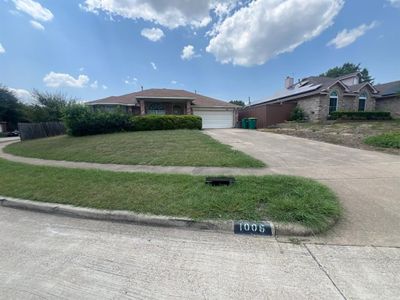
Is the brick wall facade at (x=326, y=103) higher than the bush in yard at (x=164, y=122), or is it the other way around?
the brick wall facade at (x=326, y=103)

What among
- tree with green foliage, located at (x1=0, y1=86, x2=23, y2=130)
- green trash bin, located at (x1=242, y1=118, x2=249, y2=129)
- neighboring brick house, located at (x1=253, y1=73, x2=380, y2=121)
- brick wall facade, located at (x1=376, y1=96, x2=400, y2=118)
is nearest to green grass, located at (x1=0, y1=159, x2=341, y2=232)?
green trash bin, located at (x1=242, y1=118, x2=249, y2=129)

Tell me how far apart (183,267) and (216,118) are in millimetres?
22026

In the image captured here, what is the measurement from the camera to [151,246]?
2.68m

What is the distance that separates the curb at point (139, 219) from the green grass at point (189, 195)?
0.37 ft

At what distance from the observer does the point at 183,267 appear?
2275mm

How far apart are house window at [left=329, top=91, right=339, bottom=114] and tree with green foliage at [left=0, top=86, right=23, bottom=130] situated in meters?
46.9

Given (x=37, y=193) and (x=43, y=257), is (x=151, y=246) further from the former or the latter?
(x=37, y=193)

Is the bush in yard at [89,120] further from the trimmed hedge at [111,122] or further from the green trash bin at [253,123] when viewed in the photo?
the green trash bin at [253,123]

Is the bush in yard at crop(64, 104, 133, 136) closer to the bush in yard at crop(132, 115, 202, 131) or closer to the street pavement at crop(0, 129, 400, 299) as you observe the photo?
the bush in yard at crop(132, 115, 202, 131)

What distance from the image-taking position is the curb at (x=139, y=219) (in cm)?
288

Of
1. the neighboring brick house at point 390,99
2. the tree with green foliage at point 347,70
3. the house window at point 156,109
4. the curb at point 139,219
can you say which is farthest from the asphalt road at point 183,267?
the tree with green foliage at point 347,70

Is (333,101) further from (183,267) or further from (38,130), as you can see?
(38,130)

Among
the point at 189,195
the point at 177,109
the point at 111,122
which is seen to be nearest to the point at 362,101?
the point at 177,109

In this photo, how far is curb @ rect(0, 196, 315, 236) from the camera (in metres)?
2.88
